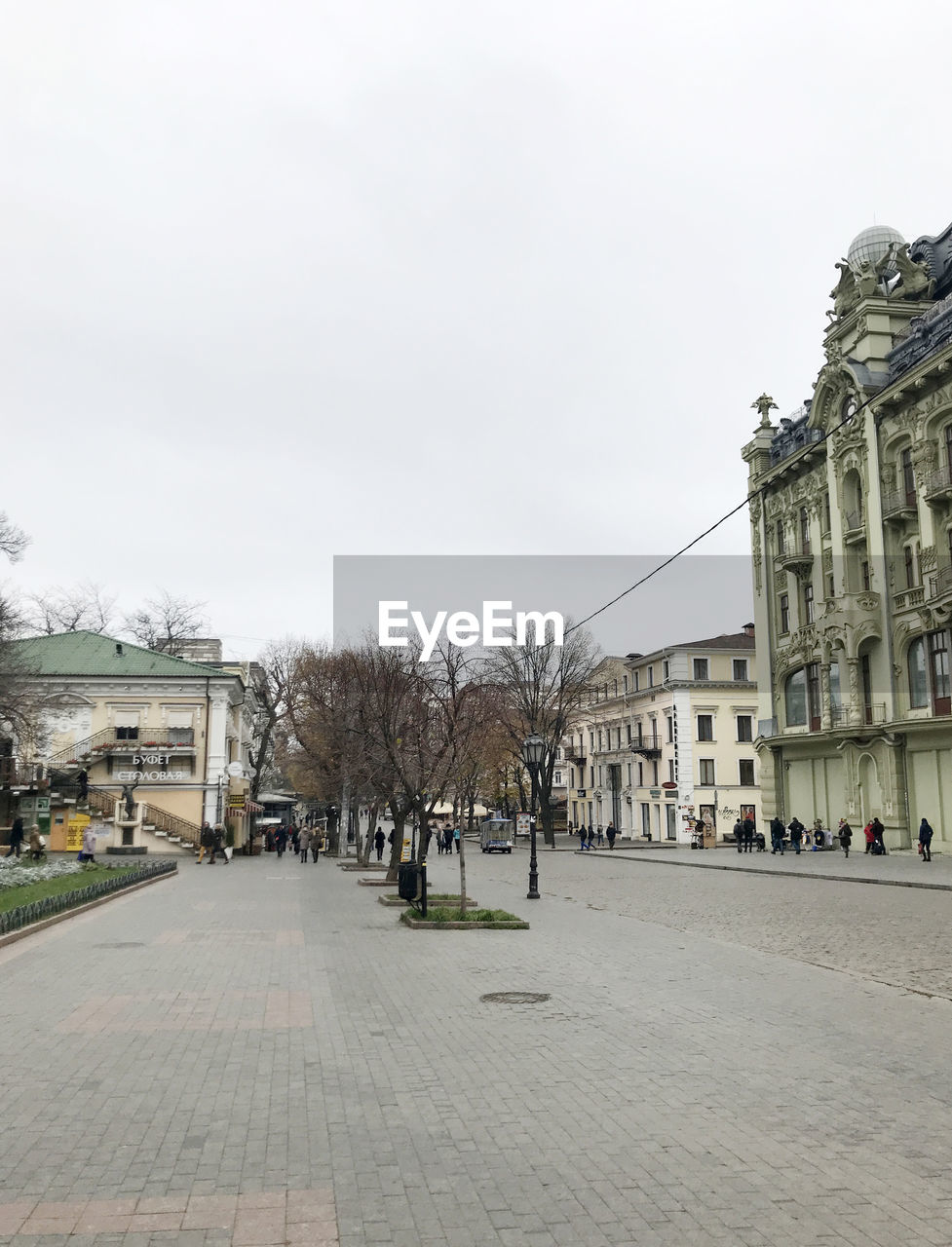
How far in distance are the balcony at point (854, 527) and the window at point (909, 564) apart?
232 centimetres

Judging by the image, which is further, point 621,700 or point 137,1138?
point 621,700

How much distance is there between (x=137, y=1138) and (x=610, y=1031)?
4.24 metres

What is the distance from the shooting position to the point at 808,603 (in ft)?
158

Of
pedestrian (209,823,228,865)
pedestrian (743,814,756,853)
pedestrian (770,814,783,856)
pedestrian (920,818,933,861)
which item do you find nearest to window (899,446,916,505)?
pedestrian (920,818,933,861)

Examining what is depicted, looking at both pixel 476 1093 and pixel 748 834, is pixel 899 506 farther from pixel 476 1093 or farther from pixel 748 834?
pixel 476 1093

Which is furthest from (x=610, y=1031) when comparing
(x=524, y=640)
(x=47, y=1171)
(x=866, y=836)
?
(x=524, y=640)

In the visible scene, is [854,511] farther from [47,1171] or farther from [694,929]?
[47,1171]

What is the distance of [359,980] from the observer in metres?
12.1

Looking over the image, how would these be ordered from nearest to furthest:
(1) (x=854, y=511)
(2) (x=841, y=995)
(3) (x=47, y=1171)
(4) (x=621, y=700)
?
(3) (x=47, y=1171)
(2) (x=841, y=995)
(1) (x=854, y=511)
(4) (x=621, y=700)

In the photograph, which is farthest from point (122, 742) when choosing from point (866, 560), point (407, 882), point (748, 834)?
point (407, 882)

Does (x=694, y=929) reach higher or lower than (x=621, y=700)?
lower

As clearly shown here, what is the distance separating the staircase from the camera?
161 feet

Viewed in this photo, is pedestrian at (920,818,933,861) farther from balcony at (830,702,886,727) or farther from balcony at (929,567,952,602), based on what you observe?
balcony at (929,567,952,602)

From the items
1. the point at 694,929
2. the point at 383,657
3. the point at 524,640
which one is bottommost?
the point at 694,929
